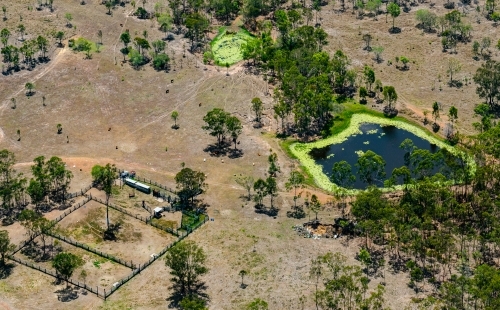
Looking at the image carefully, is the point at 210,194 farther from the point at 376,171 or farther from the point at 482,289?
the point at 482,289

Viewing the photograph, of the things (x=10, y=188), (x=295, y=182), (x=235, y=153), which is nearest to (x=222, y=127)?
(x=235, y=153)

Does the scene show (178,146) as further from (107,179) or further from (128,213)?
(128,213)

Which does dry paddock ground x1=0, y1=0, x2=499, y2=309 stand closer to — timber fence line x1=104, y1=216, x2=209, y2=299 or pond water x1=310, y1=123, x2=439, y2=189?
timber fence line x1=104, y1=216, x2=209, y2=299

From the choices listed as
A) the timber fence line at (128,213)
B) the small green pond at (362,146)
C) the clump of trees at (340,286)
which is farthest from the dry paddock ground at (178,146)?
the timber fence line at (128,213)

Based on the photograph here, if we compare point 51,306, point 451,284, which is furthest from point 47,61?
point 451,284

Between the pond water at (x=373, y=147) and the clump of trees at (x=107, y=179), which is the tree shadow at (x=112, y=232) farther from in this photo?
the pond water at (x=373, y=147)

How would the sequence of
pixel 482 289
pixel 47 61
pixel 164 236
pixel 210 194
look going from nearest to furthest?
pixel 482 289 → pixel 164 236 → pixel 210 194 → pixel 47 61

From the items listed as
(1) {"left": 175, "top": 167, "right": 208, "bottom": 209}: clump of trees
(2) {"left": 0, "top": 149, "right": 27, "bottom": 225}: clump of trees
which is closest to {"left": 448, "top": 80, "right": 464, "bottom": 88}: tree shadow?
(1) {"left": 175, "top": 167, "right": 208, "bottom": 209}: clump of trees
